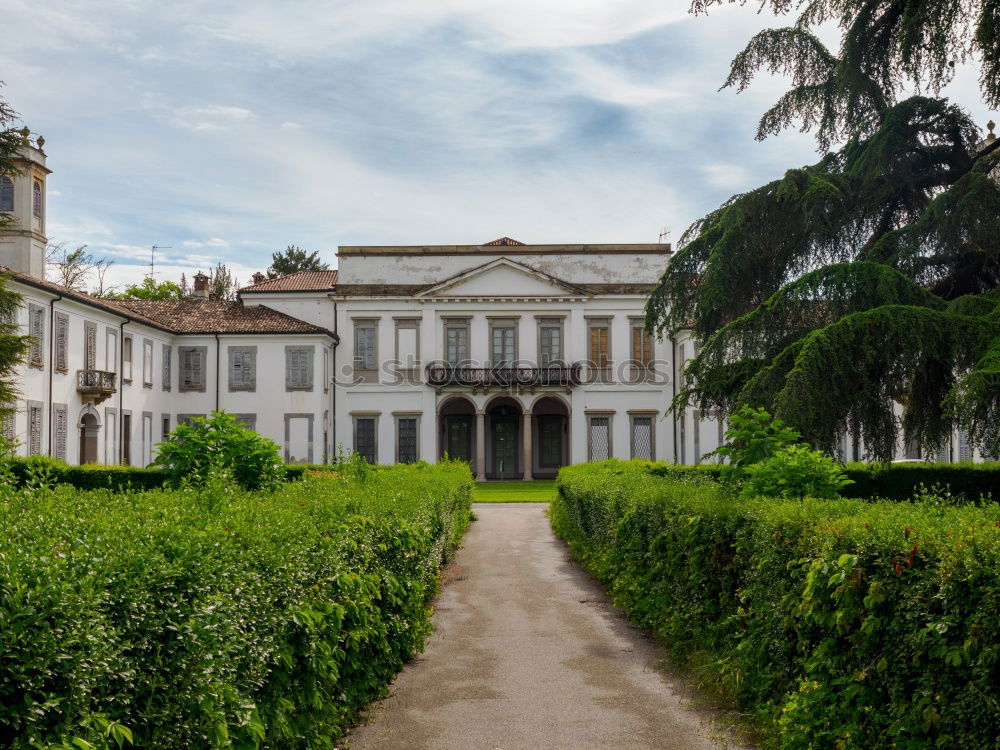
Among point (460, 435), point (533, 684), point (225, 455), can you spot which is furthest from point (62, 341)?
point (533, 684)

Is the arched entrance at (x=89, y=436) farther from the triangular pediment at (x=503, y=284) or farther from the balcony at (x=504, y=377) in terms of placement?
the triangular pediment at (x=503, y=284)

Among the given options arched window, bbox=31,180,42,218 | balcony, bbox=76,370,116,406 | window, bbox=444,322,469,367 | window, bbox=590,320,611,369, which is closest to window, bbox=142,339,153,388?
balcony, bbox=76,370,116,406

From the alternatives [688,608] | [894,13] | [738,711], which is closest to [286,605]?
[738,711]

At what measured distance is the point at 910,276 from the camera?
16.6m

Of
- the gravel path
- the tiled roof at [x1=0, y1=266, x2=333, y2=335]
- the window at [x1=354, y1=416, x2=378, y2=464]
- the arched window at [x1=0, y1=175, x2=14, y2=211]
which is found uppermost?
the arched window at [x1=0, y1=175, x2=14, y2=211]

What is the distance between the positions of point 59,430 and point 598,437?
21319mm

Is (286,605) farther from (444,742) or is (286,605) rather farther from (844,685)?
(844,685)

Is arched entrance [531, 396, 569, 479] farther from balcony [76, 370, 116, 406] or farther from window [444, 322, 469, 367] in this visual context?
balcony [76, 370, 116, 406]

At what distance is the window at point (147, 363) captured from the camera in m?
36.2

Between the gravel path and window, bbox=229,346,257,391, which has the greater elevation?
window, bbox=229,346,257,391

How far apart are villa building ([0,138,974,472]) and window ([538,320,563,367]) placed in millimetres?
61

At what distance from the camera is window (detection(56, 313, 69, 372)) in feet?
96.2

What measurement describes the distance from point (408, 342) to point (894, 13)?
2731 centimetres

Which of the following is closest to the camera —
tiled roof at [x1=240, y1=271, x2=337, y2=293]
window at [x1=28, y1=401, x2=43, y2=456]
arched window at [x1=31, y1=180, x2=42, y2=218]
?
window at [x1=28, y1=401, x2=43, y2=456]
